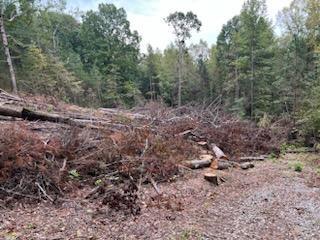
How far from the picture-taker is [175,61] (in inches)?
1362

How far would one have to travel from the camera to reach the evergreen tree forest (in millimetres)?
18547

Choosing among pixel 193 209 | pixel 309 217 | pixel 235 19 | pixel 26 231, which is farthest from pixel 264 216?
pixel 235 19

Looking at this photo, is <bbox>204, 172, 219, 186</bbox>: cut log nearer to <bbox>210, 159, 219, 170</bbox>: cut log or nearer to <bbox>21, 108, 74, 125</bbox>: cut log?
<bbox>210, 159, 219, 170</bbox>: cut log

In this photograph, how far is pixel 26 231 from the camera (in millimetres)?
4164

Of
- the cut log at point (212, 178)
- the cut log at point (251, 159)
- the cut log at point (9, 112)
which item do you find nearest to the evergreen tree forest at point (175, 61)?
the cut log at point (251, 159)

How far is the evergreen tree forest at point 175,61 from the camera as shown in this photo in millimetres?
18547

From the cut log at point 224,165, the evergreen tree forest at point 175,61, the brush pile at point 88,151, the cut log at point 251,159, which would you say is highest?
the evergreen tree forest at point 175,61

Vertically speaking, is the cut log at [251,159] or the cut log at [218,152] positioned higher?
the cut log at [218,152]

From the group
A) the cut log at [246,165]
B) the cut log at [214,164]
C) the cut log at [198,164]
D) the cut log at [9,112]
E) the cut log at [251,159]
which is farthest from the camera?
the cut log at [251,159]

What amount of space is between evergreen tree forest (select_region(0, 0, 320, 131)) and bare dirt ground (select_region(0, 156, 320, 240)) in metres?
6.75

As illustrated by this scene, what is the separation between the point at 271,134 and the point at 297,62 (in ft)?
32.1

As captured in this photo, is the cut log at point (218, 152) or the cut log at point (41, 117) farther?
the cut log at point (218, 152)

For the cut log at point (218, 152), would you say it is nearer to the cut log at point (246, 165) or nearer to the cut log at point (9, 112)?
the cut log at point (246, 165)

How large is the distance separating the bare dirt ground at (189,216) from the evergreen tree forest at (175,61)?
6.75 meters
